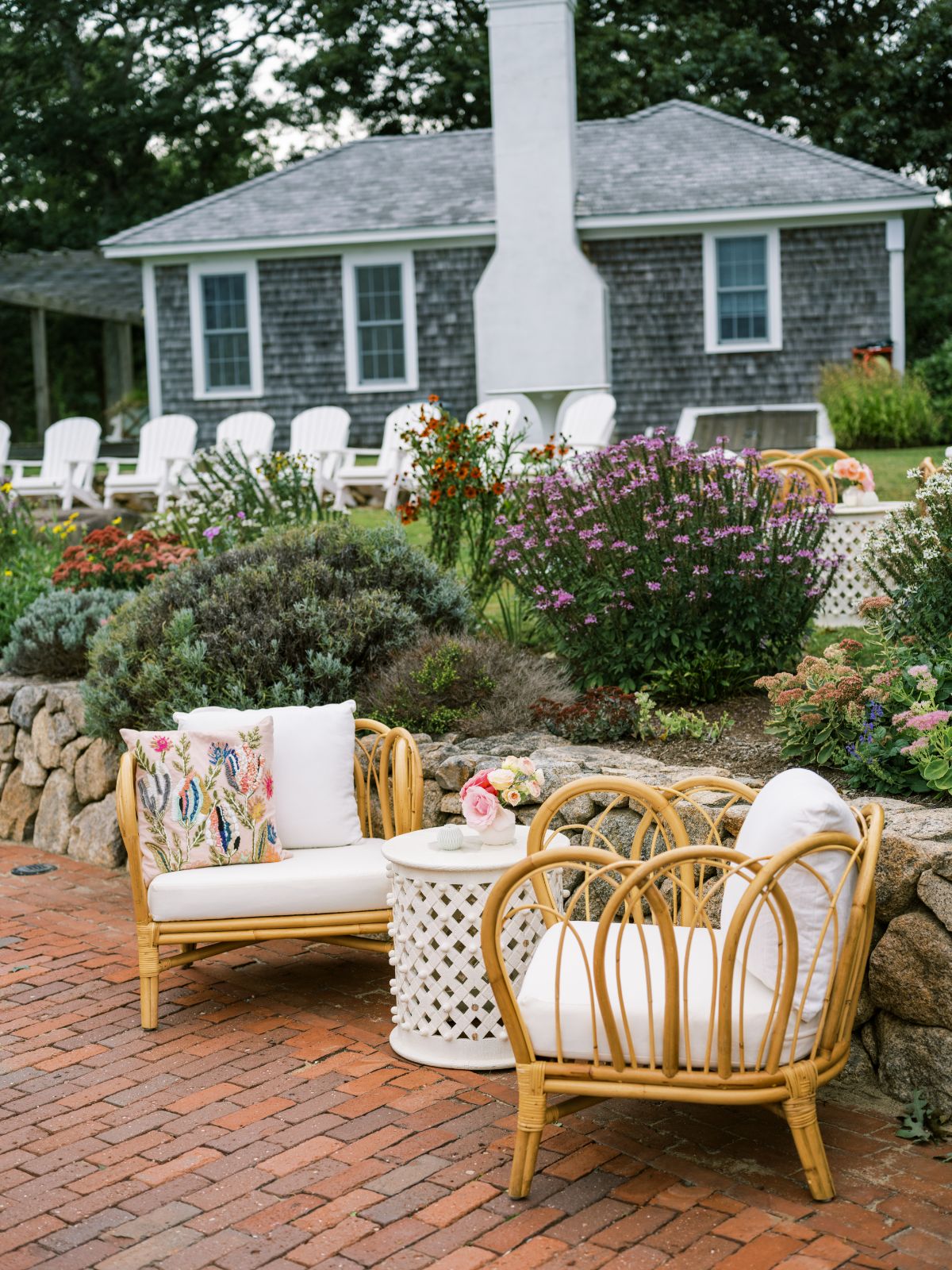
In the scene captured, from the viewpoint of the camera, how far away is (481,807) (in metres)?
4.02

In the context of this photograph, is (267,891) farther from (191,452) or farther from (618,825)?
(191,452)

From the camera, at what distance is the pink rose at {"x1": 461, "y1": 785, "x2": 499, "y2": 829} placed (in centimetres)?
402

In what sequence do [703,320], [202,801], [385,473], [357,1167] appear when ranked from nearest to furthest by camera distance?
[357,1167]
[202,801]
[385,473]
[703,320]

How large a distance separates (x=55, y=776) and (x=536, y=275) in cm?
1029

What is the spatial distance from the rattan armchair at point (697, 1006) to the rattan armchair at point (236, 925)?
1.14m

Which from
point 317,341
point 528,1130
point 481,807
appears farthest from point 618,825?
point 317,341

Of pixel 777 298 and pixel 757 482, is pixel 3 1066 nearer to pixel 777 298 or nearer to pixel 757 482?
pixel 757 482

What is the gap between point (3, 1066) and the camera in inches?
159

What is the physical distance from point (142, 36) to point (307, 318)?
12596mm

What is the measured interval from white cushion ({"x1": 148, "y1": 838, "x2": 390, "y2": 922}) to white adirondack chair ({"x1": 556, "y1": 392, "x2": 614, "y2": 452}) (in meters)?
7.60

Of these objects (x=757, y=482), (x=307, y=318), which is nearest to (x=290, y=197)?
(x=307, y=318)

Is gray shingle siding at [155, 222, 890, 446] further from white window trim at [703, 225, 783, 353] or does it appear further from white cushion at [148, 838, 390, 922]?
white cushion at [148, 838, 390, 922]

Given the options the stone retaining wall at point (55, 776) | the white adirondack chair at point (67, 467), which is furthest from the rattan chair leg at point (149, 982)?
the white adirondack chair at point (67, 467)

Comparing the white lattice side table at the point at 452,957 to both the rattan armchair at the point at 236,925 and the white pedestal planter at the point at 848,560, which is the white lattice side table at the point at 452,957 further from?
the white pedestal planter at the point at 848,560
